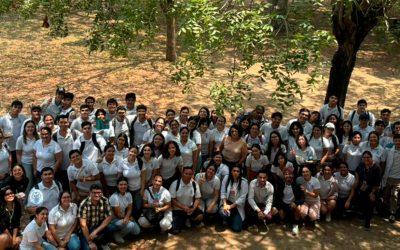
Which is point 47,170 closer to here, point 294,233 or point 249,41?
point 249,41

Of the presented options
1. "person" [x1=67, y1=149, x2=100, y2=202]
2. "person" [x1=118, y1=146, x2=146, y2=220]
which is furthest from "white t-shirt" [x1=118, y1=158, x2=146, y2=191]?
"person" [x1=67, y1=149, x2=100, y2=202]

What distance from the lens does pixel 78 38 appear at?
16922 millimetres

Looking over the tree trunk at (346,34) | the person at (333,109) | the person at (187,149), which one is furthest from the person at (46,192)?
the tree trunk at (346,34)

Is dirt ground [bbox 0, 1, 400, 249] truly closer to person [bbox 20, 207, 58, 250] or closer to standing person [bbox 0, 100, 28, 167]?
person [bbox 20, 207, 58, 250]

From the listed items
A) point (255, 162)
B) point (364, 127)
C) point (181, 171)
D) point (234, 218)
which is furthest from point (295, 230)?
point (364, 127)

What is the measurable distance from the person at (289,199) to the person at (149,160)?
1.98 m

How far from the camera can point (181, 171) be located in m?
7.09

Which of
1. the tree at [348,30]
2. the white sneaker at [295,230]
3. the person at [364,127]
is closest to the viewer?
the white sneaker at [295,230]

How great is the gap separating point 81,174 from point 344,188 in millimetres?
4133

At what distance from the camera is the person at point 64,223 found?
18.9ft

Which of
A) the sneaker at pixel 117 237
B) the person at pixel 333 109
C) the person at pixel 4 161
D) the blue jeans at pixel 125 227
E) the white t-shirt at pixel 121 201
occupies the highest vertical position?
the person at pixel 333 109

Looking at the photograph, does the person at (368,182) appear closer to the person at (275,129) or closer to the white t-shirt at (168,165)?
the person at (275,129)

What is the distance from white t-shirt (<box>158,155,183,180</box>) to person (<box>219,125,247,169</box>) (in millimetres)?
837

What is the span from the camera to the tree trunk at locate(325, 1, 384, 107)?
26.9 feet
